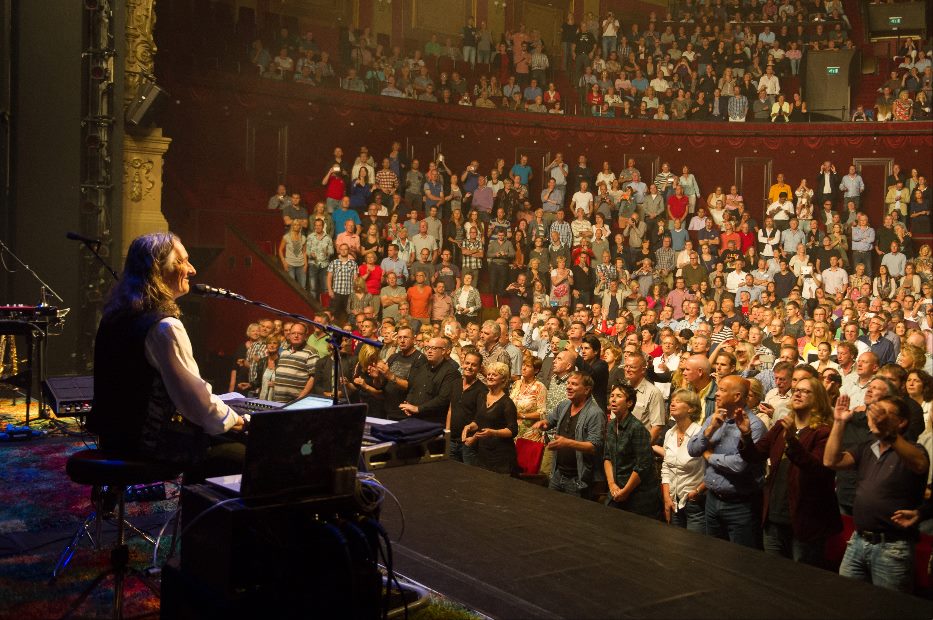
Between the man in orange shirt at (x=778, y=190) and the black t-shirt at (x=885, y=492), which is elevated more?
the man in orange shirt at (x=778, y=190)

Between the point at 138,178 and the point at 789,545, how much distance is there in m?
10.1

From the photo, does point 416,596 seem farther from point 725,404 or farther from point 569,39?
point 569,39

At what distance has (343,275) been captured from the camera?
13328 millimetres

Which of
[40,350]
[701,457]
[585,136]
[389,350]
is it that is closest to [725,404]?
[701,457]

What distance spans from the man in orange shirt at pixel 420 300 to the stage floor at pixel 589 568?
929 cm

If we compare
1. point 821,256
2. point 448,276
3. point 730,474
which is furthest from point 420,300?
point 730,474

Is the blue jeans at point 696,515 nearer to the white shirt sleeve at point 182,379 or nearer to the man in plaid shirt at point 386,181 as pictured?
the white shirt sleeve at point 182,379

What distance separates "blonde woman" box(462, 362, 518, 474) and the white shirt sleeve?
3.08 metres

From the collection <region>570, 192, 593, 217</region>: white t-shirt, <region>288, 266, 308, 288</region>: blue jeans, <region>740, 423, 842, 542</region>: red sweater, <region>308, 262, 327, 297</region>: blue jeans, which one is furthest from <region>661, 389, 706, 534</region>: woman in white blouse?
<region>570, 192, 593, 217</region>: white t-shirt

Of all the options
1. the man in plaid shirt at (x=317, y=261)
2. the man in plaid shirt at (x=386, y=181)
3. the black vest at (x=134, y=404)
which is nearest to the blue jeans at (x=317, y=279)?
the man in plaid shirt at (x=317, y=261)

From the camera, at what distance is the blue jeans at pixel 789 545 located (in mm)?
4578

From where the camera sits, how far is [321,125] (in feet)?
54.7

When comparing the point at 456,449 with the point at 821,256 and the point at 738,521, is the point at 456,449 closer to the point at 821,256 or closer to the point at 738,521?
the point at 738,521

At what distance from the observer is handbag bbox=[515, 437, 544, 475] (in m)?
6.17
